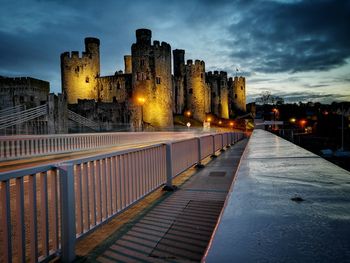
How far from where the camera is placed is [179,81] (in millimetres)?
63156

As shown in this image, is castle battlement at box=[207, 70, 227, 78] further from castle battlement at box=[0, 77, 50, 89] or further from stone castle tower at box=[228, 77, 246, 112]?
castle battlement at box=[0, 77, 50, 89]

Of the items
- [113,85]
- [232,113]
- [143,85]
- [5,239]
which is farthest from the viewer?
[232,113]

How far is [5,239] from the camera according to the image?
231 centimetres

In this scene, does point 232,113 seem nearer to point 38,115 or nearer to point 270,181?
point 38,115

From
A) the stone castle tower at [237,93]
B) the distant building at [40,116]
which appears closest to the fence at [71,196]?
the distant building at [40,116]

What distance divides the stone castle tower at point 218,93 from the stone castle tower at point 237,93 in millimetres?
7804

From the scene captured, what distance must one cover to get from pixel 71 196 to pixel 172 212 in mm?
2117

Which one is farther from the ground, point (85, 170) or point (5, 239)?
point (85, 170)

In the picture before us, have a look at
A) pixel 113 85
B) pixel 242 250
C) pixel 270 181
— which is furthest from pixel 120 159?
pixel 113 85

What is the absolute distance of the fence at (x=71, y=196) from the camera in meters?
2.54

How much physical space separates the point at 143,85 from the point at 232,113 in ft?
137

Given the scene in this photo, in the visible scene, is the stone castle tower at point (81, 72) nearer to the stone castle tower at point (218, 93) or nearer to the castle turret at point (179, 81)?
the castle turret at point (179, 81)

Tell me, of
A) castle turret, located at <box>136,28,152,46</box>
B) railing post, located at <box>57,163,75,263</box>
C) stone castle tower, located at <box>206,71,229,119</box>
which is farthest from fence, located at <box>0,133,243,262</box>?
stone castle tower, located at <box>206,71,229,119</box>

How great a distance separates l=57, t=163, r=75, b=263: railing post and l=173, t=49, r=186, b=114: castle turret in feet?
196
